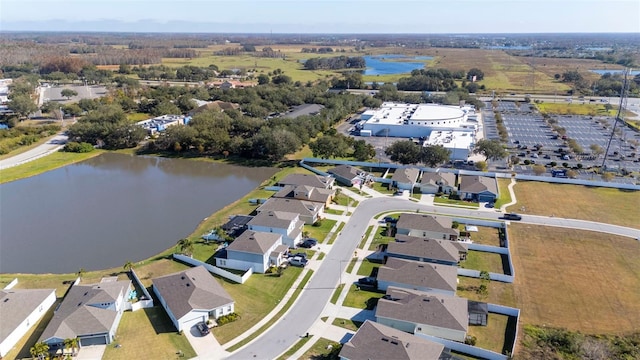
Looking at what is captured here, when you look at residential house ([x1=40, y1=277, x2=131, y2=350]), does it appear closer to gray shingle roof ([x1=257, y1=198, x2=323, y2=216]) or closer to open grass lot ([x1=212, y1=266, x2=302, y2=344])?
open grass lot ([x1=212, y1=266, x2=302, y2=344])

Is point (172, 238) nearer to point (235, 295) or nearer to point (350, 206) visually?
point (235, 295)

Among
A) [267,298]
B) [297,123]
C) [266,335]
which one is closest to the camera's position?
[266,335]

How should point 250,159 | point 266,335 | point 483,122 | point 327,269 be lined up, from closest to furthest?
point 266,335 < point 327,269 < point 250,159 < point 483,122

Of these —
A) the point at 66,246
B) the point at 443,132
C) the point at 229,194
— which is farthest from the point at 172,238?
the point at 443,132

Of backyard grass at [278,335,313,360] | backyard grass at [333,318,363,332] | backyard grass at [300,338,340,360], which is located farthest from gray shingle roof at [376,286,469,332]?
backyard grass at [278,335,313,360]

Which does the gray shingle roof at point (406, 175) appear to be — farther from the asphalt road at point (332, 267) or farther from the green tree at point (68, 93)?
the green tree at point (68, 93)
